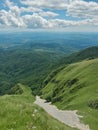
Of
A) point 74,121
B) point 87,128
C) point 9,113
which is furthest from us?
point 74,121

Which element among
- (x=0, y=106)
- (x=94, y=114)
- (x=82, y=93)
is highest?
(x=0, y=106)

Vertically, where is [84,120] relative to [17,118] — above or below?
below

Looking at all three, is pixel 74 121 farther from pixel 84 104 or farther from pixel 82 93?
pixel 82 93

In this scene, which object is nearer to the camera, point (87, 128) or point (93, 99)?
point (87, 128)

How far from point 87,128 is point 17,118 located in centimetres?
8560

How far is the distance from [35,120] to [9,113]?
9.66 ft

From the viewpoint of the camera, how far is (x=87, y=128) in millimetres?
101688

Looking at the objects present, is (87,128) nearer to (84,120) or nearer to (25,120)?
(84,120)

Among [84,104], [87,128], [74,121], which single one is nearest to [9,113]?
[87,128]

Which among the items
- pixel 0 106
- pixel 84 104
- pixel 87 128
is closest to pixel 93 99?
pixel 84 104

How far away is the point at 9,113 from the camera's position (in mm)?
21406

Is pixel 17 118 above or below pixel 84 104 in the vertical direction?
above

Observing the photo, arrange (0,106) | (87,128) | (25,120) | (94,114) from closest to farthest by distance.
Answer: (25,120), (0,106), (87,128), (94,114)

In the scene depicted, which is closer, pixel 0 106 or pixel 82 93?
pixel 0 106
